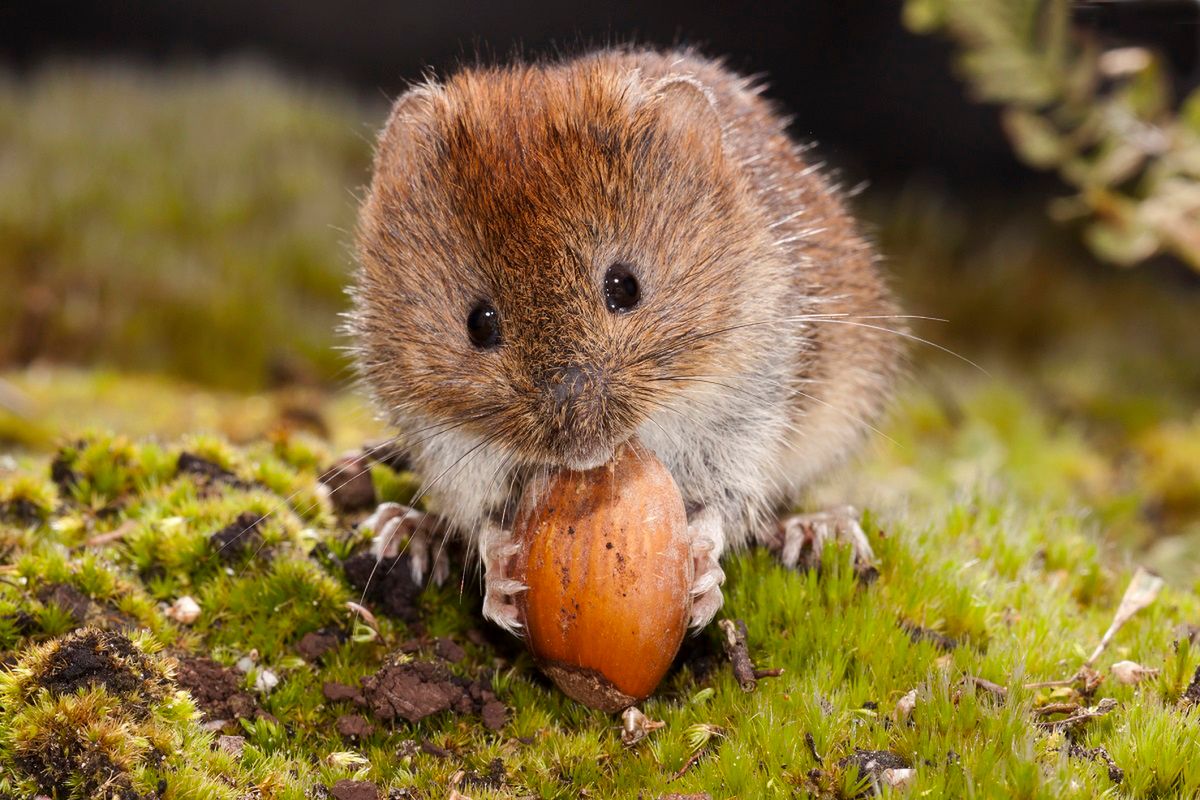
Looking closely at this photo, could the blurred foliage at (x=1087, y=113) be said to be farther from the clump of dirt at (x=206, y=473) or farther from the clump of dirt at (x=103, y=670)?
the clump of dirt at (x=103, y=670)

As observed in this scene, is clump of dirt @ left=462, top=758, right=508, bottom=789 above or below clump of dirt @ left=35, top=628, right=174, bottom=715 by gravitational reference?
below

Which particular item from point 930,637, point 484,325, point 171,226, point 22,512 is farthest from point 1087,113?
point 171,226

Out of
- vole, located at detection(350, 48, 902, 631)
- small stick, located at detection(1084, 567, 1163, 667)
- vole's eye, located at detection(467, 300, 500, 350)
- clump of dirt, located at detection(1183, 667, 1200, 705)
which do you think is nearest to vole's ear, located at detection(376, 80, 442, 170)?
vole, located at detection(350, 48, 902, 631)

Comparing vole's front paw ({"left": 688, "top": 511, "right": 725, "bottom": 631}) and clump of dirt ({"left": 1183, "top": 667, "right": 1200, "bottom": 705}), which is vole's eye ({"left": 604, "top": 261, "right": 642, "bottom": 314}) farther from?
clump of dirt ({"left": 1183, "top": 667, "right": 1200, "bottom": 705})

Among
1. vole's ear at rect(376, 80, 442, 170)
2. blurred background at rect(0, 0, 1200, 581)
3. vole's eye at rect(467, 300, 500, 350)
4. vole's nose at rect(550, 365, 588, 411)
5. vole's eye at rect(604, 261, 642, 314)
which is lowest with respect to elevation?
blurred background at rect(0, 0, 1200, 581)

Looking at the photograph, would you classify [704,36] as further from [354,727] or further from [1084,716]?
[354,727]
